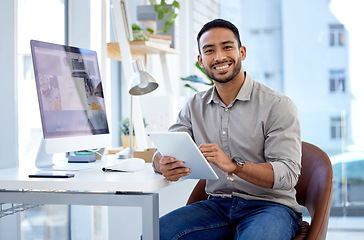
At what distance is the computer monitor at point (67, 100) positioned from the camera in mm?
1760

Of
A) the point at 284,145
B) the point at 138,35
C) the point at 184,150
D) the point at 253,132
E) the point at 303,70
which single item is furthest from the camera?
the point at 303,70

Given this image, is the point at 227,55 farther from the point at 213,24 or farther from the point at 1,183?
the point at 1,183

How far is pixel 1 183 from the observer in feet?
5.24

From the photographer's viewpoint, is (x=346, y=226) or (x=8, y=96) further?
(x=346, y=226)

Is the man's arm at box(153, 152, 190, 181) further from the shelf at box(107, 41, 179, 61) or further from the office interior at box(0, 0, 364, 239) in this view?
the office interior at box(0, 0, 364, 239)

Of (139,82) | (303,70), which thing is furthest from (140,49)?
(303,70)

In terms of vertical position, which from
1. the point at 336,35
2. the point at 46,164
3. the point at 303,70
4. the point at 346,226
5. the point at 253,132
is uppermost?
the point at 336,35

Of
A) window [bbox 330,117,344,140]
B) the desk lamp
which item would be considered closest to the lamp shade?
the desk lamp

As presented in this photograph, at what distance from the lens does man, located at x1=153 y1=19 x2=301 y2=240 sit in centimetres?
165

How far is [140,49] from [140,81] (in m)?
1.05

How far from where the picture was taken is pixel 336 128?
13.2 ft

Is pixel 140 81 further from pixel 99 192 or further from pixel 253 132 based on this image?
pixel 99 192

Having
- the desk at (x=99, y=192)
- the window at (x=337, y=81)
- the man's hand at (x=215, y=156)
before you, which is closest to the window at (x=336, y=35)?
the window at (x=337, y=81)

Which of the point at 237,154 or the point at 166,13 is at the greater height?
the point at 166,13
